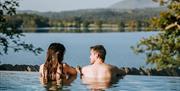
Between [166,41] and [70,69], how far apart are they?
1536 cm

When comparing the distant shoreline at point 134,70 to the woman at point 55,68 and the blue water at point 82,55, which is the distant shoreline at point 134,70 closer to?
the blue water at point 82,55

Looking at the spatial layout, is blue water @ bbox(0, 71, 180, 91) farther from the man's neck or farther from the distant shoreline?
the distant shoreline

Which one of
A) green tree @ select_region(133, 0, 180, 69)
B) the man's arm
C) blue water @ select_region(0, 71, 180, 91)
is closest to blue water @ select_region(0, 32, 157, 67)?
green tree @ select_region(133, 0, 180, 69)

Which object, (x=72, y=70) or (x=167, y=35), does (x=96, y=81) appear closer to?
(x=72, y=70)

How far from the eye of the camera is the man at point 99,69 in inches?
410

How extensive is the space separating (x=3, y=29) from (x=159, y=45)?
6798mm

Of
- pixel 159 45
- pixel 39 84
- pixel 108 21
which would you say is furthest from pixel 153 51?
pixel 108 21

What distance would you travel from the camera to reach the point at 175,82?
42.6ft

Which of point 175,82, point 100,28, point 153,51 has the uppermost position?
point 175,82

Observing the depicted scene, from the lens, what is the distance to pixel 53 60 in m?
10.3

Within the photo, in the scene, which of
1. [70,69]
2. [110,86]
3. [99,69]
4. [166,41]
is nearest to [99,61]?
[99,69]

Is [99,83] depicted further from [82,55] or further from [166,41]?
[82,55]

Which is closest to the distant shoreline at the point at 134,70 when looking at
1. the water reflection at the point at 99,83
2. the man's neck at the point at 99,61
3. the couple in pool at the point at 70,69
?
the water reflection at the point at 99,83

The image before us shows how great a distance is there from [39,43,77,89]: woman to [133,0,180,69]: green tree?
45.3ft
